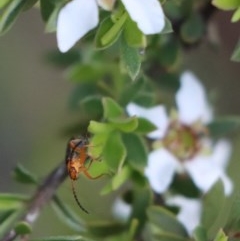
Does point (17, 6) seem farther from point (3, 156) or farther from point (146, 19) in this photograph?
point (3, 156)

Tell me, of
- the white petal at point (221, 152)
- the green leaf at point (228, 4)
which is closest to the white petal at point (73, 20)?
the green leaf at point (228, 4)

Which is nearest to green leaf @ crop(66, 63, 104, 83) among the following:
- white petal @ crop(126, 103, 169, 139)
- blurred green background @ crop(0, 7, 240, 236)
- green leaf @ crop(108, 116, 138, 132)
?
white petal @ crop(126, 103, 169, 139)

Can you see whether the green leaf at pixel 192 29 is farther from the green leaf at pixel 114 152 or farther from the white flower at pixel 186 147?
the green leaf at pixel 114 152

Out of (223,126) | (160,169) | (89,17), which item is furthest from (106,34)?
(223,126)

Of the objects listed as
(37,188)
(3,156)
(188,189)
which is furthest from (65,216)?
A: (3,156)

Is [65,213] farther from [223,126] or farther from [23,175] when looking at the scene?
[223,126]

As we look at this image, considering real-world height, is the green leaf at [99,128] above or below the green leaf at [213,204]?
above

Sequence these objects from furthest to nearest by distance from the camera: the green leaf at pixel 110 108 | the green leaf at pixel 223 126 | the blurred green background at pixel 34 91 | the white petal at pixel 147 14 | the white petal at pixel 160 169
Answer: the blurred green background at pixel 34 91 < the green leaf at pixel 223 126 < the white petal at pixel 160 169 < the green leaf at pixel 110 108 < the white petal at pixel 147 14

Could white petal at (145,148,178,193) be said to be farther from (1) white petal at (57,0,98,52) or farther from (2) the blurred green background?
(2) the blurred green background
